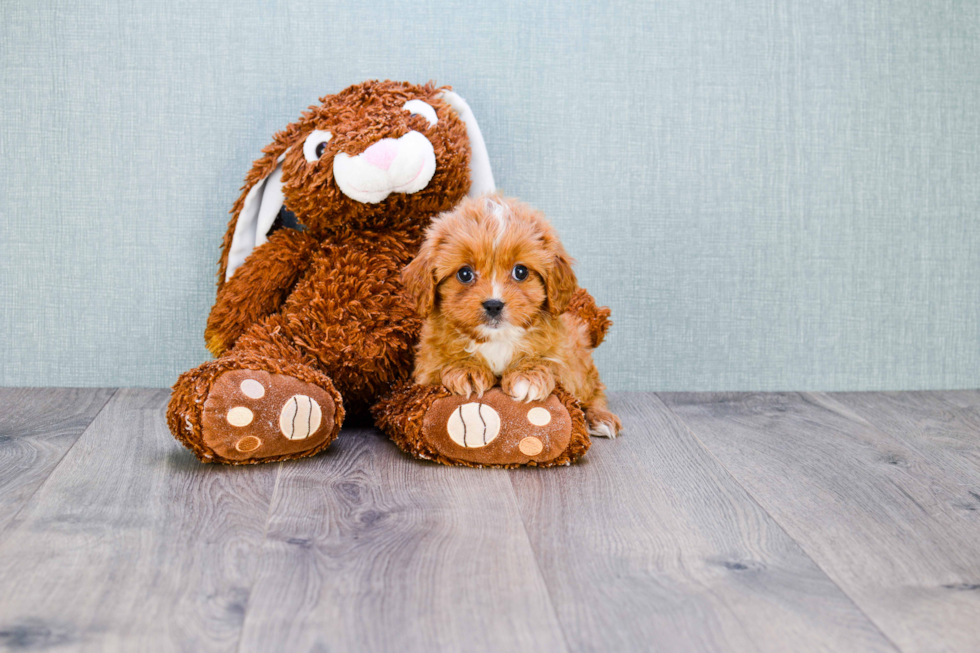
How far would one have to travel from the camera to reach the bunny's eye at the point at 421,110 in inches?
54.8

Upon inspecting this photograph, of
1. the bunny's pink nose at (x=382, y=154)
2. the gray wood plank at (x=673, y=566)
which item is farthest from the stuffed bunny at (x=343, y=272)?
the gray wood plank at (x=673, y=566)

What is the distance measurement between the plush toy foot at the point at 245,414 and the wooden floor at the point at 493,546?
4cm

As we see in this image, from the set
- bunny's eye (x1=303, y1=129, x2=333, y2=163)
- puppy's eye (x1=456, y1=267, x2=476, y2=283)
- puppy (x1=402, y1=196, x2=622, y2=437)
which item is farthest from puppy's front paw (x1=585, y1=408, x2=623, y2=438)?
bunny's eye (x1=303, y1=129, x2=333, y2=163)

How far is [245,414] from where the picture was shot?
3.82 ft

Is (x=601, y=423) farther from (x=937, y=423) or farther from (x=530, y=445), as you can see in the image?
(x=937, y=423)

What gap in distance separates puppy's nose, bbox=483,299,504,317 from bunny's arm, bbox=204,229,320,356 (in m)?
0.42

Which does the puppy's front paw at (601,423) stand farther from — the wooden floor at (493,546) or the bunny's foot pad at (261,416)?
the bunny's foot pad at (261,416)

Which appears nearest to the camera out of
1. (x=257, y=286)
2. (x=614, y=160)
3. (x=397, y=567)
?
(x=397, y=567)

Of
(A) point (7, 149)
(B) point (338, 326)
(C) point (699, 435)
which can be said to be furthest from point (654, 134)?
(A) point (7, 149)

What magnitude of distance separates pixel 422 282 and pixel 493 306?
0.12 metres

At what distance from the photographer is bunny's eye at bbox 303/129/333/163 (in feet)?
4.55

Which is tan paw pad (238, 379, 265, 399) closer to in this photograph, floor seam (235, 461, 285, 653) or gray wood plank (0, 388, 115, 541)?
floor seam (235, 461, 285, 653)

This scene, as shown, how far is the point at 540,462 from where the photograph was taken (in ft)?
4.00

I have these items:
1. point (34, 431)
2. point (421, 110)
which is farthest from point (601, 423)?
point (34, 431)
